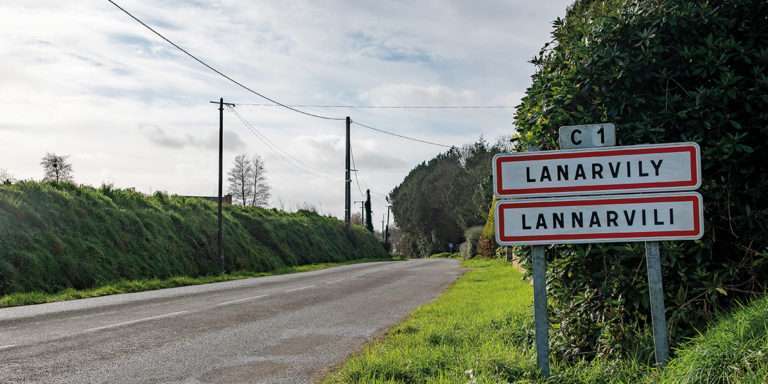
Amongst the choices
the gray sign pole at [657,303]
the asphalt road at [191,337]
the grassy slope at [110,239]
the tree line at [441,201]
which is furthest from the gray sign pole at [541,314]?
the tree line at [441,201]

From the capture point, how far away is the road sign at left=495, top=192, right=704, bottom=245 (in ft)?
14.5

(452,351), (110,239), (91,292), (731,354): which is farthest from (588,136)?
(110,239)

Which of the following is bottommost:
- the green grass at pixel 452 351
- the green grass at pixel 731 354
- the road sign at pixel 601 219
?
the green grass at pixel 452 351

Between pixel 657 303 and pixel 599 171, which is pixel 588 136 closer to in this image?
pixel 599 171

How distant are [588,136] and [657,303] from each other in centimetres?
131

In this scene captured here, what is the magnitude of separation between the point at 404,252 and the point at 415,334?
74804mm

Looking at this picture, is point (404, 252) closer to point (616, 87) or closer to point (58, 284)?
point (58, 284)

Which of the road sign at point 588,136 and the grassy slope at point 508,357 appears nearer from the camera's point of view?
the grassy slope at point 508,357

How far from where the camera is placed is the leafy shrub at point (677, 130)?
480 centimetres

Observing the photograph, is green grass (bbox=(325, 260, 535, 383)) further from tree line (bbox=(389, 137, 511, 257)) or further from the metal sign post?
tree line (bbox=(389, 137, 511, 257))

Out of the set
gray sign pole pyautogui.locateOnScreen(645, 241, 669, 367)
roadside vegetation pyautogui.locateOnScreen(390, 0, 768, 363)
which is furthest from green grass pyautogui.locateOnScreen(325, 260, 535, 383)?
gray sign pole pyautogui.locateOnScreen(645, 241, 669, 367)

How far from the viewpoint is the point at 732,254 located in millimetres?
4996

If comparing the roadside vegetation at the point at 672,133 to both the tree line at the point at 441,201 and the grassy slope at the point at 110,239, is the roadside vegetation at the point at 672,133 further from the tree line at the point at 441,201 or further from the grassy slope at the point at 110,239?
the tree line at the point at 441,201

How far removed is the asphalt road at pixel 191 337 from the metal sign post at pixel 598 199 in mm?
2410
